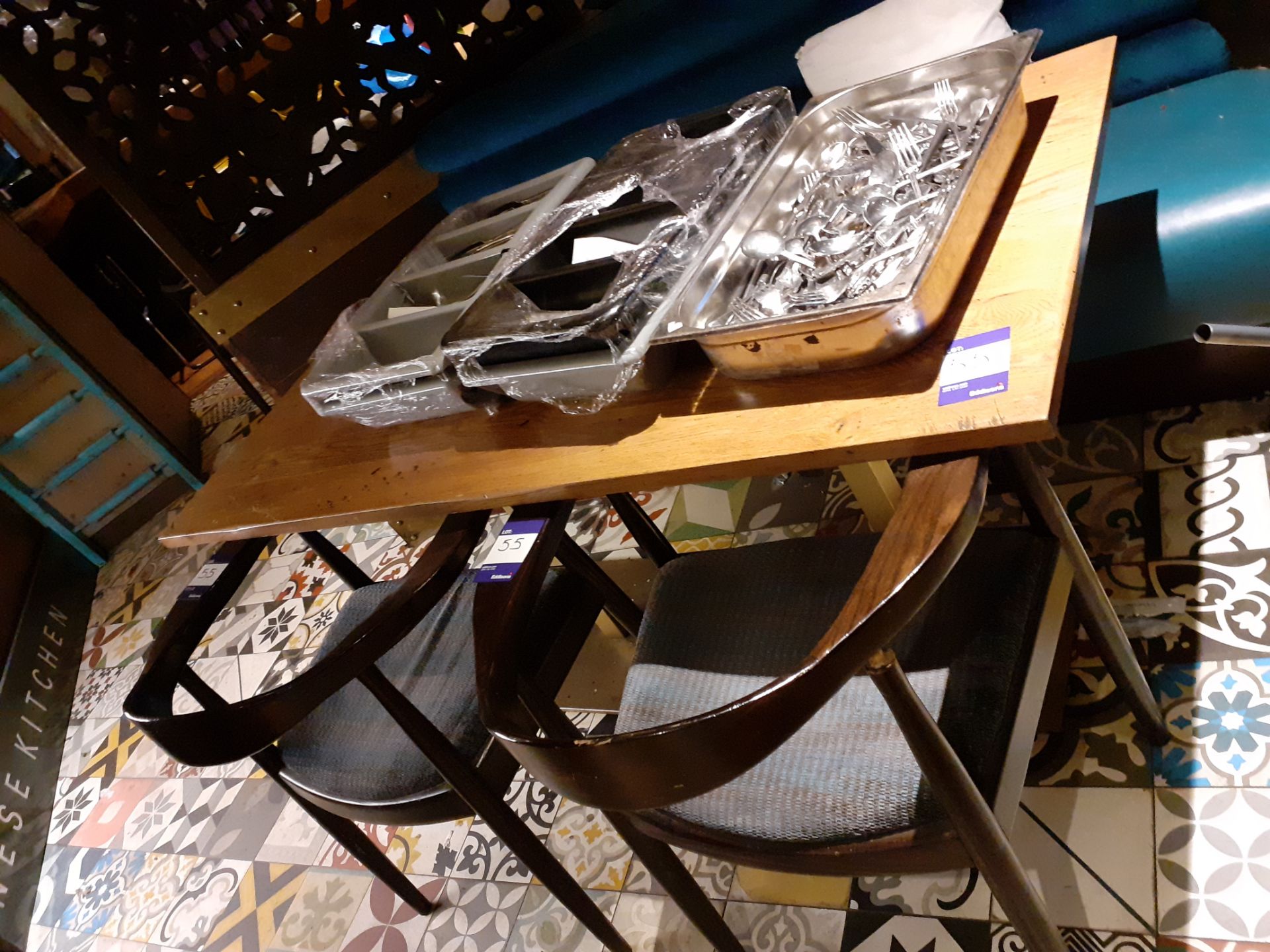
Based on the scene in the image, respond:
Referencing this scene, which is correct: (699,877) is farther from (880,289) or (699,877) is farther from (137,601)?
(137,601)

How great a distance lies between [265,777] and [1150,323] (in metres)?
2.26

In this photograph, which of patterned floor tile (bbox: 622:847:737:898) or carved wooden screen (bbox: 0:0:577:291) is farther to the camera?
carved wooden screen (bbox: 0:0:577:291)

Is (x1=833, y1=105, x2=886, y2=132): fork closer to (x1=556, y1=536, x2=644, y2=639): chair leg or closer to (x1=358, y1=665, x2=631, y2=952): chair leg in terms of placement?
(x1=556, y1=536, x2=644, y2=639): chair leg

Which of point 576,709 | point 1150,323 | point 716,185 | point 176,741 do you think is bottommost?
point 576,709

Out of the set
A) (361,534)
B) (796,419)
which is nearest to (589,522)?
(361,534)

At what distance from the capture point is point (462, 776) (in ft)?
3.85

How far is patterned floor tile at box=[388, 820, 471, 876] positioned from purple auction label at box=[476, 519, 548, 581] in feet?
3.12

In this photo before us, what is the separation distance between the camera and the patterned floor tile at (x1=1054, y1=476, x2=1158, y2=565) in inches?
60.0

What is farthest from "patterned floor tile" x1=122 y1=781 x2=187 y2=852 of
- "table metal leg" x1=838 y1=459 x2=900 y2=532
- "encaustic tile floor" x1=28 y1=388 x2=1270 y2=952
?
"table metal leg" x1=838 y1=459 x2=900 y2=532

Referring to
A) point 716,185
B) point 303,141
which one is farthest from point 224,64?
point 716,185

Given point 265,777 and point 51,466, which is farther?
point 51,466

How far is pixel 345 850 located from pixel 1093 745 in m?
1.55

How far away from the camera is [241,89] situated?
2.02 m

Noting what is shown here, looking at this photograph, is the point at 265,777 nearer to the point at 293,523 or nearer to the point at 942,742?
the point at 293,523
